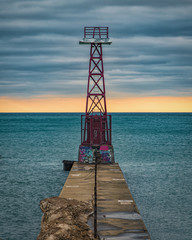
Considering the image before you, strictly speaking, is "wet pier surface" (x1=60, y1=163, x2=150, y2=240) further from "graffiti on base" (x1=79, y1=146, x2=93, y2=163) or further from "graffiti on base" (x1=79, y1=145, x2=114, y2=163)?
"graffiti on base" (x1=79, y1=146, x2=93, y2=163)

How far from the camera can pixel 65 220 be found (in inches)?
504

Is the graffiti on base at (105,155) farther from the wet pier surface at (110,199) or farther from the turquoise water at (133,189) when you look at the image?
the turquoise water at (133,189)

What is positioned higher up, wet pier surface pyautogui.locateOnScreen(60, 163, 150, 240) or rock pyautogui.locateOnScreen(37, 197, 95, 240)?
rock pyautogui.locateOnScreen(37, 197, 95, 240)

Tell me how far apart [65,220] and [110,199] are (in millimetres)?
4868

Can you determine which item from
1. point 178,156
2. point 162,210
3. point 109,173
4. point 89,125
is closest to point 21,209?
point 109,173

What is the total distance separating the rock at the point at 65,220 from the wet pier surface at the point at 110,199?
2.23ft

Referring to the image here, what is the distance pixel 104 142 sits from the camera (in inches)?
1261

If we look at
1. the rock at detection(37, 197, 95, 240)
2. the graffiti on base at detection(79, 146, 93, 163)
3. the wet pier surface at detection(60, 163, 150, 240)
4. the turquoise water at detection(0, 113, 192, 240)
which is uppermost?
the graffiti on base at detection(79, 146, 93, 163)

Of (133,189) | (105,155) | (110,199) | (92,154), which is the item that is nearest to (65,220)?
(110,199)

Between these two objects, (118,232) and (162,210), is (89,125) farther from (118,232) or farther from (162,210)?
(118,232)

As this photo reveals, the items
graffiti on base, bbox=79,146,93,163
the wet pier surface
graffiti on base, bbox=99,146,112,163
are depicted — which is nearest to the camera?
the wet pier surface

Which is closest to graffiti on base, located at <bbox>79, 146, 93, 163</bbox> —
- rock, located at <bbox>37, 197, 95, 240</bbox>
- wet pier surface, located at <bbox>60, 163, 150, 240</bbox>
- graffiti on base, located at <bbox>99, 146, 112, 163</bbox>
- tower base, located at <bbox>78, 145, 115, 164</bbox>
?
tower base, located at <bbox>78, 145, 115, 164</bbox>

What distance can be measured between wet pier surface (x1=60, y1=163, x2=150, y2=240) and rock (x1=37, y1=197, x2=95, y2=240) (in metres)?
0.68

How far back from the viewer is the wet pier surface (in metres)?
12.7
